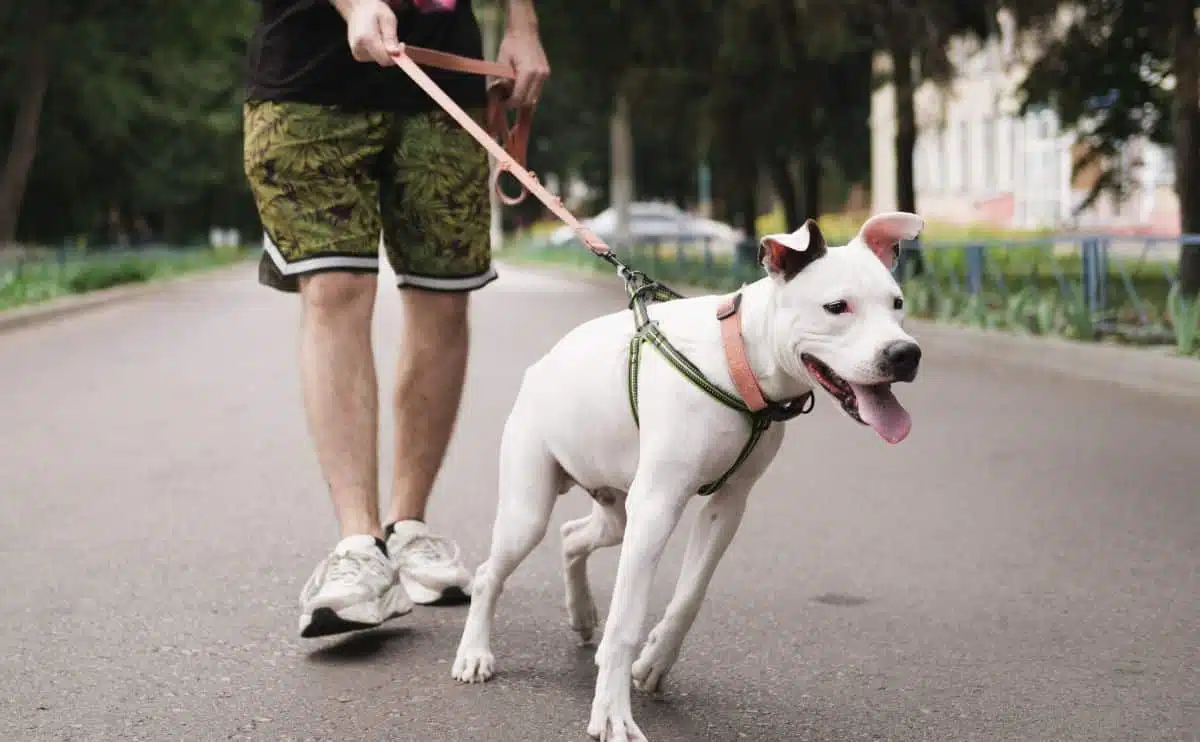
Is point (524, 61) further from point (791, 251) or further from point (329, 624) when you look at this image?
point (791, 251)

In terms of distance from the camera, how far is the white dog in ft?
10.6

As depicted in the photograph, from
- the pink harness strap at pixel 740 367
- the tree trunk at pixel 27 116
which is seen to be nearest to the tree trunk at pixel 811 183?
the tree trunk at pixel 27 116

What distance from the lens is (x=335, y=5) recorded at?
439 centimetres

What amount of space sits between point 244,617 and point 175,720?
98 centimetres

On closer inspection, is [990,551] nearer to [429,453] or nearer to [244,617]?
[429,453]

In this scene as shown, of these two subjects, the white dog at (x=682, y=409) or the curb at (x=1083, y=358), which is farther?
the curb at (x=1083, y=358)

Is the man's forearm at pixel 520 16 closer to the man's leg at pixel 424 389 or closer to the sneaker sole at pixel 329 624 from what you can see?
the man's leg at pixel 424 389

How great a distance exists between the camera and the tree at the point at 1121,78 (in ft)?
49.3

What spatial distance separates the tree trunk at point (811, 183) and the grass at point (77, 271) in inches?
414

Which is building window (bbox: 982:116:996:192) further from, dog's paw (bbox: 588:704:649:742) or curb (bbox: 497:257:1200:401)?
dog's paw (bbox: 588:704:649:742)

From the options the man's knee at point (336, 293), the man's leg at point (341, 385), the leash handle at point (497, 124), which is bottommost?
the man's leg at point (341, 385)

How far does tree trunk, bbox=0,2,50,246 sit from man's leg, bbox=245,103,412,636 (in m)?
22.0

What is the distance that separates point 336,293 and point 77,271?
2539 centimetres

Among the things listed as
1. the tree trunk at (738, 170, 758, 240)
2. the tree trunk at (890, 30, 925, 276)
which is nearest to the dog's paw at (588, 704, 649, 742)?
the tree trunk at (890, 30, 925, 276)
